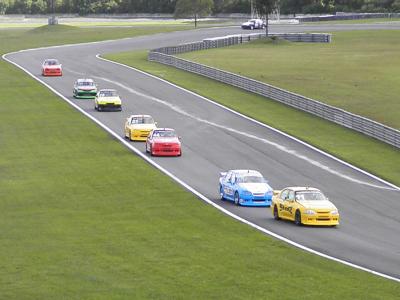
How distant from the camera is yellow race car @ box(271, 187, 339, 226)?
131ft

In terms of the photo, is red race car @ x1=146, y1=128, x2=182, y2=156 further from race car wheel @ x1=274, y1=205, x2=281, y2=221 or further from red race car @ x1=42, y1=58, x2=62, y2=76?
red race car @ x1=42, y1=58, x2=62, y2=76

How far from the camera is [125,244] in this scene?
35.8m

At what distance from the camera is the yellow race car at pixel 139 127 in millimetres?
61562

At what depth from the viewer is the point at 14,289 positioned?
29172 millimetres

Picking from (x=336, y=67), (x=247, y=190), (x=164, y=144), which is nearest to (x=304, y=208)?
(x=247, y=190)

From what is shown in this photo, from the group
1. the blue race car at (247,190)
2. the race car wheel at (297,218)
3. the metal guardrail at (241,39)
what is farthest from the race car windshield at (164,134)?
the metal guardrail at (241,39)

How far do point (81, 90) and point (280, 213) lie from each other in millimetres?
42249

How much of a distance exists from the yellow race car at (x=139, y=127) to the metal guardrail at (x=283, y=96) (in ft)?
40.2

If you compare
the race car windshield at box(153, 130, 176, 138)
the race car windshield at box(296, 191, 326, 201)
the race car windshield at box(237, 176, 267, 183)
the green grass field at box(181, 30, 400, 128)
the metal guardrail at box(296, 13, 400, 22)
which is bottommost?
the metal guardrail at box(296, 13, 400, 22)

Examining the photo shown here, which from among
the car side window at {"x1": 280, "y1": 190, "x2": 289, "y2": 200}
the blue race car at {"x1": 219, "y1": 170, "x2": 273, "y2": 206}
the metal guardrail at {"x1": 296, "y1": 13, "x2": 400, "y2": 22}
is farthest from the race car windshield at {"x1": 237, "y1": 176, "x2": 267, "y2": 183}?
the metal guardrail at {"x1": 296, "y1": 13, "x2": 400, "y2": 22}

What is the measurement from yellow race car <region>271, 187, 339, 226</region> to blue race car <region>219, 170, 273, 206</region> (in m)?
1.92

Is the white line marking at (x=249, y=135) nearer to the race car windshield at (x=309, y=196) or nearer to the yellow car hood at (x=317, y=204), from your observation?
the race car windshield at (x=309, y=196)

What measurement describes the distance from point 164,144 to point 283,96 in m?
23.5

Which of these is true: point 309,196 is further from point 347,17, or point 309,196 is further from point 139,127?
point 347,17
